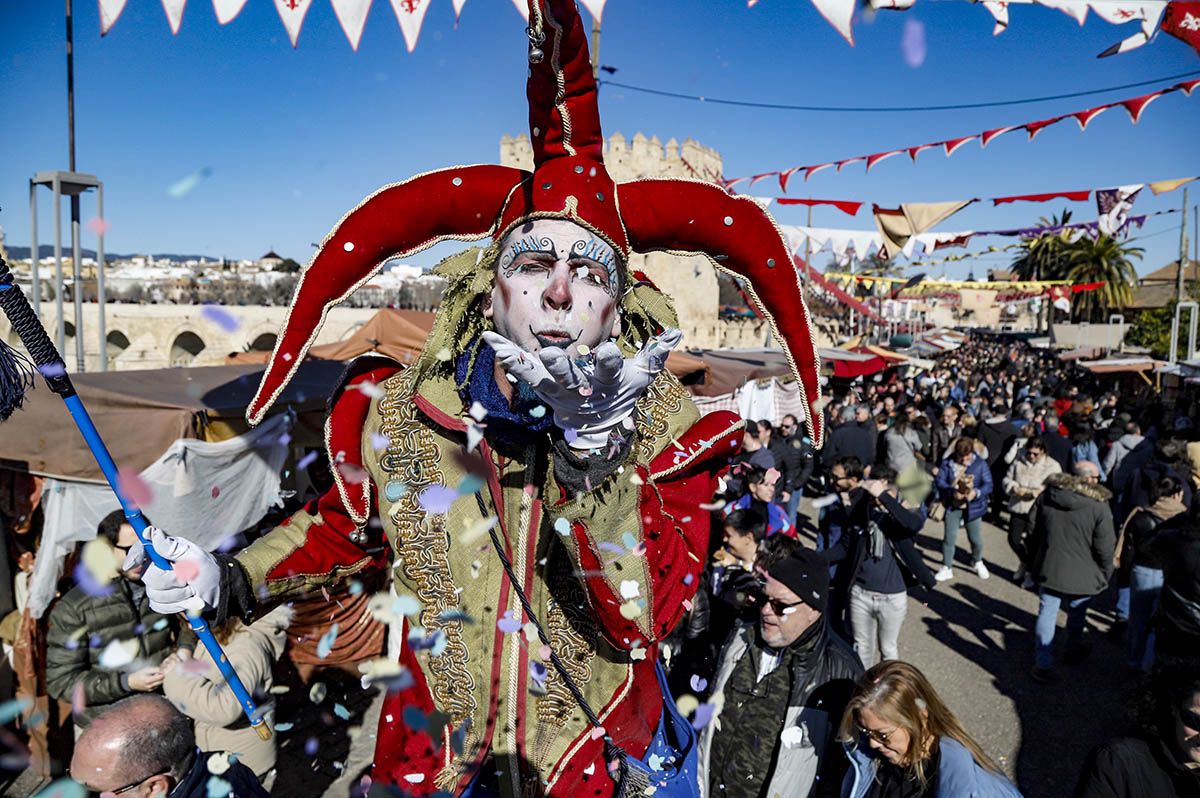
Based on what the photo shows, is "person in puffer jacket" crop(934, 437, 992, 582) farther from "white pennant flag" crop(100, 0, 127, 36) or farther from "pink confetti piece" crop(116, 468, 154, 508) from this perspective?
"white pennant flag" crop(100, 0, 127, 36)

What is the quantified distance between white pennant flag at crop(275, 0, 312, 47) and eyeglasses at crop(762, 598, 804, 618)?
9.97ft

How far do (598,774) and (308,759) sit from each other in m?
3.51

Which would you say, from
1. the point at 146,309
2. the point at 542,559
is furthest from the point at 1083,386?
the point at 146,309

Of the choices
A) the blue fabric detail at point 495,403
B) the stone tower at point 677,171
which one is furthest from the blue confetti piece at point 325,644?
the stone tower at point 677,171

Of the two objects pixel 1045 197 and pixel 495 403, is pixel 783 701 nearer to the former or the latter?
pixel 495 403

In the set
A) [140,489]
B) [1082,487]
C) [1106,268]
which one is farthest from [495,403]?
[1106,268]

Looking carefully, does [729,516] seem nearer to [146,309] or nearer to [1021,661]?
[1021,661]

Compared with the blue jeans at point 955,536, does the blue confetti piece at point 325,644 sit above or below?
above

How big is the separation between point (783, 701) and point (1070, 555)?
3.80m

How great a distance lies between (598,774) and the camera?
6.43 ft

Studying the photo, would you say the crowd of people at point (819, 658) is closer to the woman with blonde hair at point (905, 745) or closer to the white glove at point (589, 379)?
the woman with blonde hair at point (905, 745)

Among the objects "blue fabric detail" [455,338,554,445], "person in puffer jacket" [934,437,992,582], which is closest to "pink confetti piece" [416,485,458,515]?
"blue fabric detail" [455,338,554,445]

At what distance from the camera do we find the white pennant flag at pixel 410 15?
314cm

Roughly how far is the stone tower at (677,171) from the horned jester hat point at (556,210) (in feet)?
80.0
